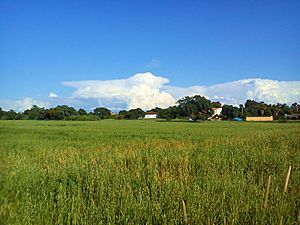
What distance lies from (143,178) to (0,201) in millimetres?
4079

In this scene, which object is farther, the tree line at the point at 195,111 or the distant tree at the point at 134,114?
the distant tree at the point at 134,114

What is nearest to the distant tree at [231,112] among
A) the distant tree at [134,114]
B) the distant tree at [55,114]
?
the distant tree at [134,114]

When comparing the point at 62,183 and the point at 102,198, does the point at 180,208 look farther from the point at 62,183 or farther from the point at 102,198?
the point at 62,183

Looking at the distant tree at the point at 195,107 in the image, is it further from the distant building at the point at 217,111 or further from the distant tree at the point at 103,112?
the distant tree at the point at 103,112

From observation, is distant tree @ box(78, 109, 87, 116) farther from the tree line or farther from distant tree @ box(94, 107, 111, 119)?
distant tree @ box(94, 107, 111, 119)

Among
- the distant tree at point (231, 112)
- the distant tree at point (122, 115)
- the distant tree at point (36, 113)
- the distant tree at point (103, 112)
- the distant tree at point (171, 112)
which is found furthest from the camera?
the distant tree at point (231, 112)

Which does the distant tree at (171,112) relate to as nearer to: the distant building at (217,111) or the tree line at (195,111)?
the tree line at (195,111)

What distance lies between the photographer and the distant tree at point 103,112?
321 feet

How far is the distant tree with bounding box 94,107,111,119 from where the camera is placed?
97831mm

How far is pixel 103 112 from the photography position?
328 feet

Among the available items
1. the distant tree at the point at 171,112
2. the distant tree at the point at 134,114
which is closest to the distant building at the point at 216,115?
the distant tree at the point at 171,112

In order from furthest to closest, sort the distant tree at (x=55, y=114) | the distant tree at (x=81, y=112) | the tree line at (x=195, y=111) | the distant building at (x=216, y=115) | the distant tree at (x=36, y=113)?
the distant building at (x=216, y=115) → the tree line at (x=195, y=111) → the distant tree at (x=81, y=112) → the distant tree at (x=55, y=114) → the distant tree at (x=36, y=113)

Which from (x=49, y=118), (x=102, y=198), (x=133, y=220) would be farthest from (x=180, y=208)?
(x=49, y=118)

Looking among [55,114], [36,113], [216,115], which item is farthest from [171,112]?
[36,113]
